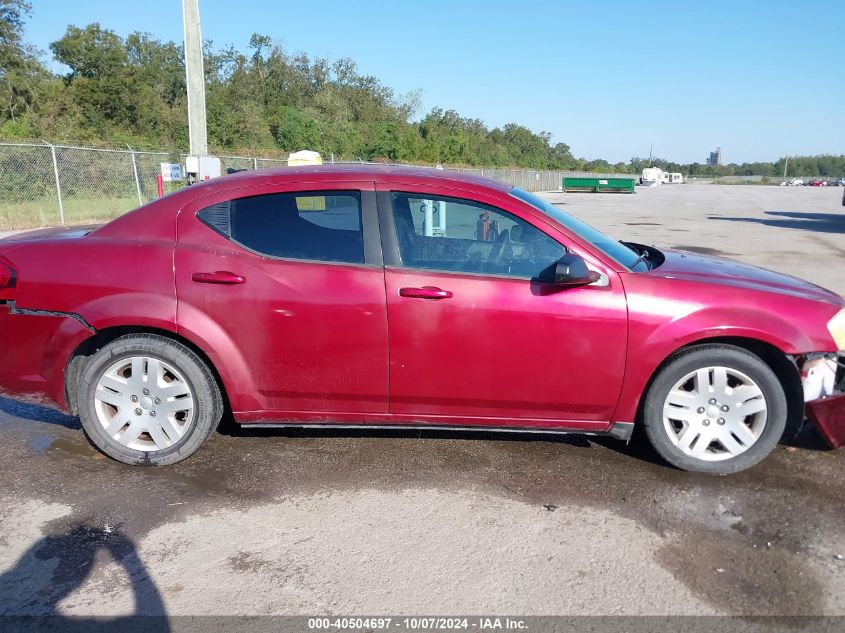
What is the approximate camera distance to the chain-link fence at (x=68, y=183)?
15.7 meters

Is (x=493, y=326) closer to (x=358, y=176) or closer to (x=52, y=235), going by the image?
(x=358, y=176)

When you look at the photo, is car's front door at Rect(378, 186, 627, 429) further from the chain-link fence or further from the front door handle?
the chain-link fence

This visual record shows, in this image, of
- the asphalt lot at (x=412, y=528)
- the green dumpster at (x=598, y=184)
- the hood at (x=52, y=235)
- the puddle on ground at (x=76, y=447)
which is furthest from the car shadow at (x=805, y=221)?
the green dumpster at (x=598, y=184)

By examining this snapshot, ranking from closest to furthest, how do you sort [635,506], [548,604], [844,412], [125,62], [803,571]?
[548,604] → [803,571] → [635,506] → [844,412] → [125,62]

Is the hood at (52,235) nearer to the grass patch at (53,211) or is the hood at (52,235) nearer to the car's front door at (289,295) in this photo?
the car's front door at (289,295)

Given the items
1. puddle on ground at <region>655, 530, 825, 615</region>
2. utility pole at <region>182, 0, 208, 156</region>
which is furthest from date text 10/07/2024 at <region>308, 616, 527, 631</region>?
utility pole at <region>182, 0, 208, 156</region>

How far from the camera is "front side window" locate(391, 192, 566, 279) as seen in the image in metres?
3.55

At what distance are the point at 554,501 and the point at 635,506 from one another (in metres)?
0.40

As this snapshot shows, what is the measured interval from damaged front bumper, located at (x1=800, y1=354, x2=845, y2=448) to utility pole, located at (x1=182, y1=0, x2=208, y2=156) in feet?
37.7

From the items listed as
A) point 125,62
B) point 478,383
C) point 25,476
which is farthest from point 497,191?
point 125,62

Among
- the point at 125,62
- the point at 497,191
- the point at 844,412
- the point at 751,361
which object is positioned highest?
the point at 125,62

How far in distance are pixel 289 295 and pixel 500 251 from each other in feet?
3.84

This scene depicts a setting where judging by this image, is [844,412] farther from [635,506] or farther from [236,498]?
[236,498]

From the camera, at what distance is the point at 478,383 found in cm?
353
